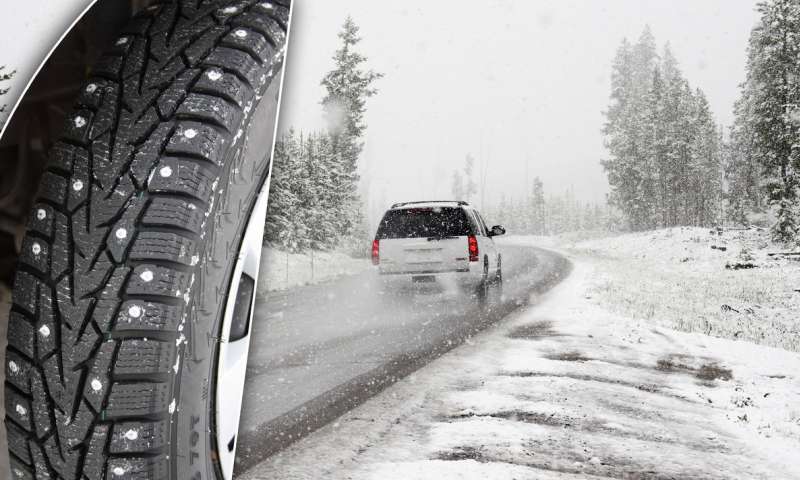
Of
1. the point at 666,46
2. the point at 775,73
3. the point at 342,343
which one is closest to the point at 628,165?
the point at 666,46

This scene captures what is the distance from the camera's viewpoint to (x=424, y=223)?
9242 millimetres

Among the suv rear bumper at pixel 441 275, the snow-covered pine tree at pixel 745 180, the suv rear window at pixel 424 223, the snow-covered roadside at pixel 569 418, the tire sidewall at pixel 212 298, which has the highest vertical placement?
the snow-covered pine tree at pixel 745 180

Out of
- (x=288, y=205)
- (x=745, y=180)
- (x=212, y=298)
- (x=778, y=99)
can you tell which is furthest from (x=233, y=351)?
(x=288, y=205)

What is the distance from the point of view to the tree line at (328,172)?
16.8 meters

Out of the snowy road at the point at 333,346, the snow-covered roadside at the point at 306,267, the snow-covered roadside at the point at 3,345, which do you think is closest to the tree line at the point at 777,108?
the snowy road at the point at 333,346

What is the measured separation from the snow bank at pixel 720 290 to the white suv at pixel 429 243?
2295 millimetres

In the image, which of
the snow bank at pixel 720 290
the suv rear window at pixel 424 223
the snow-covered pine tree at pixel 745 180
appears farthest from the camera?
the snow-covered pine tree at pixel 745 180

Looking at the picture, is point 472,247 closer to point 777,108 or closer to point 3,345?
point 777,108

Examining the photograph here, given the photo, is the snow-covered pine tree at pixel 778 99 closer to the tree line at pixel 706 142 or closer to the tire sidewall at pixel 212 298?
the tree line at pixel 706 142

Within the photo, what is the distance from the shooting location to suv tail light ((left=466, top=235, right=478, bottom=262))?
9305 mm

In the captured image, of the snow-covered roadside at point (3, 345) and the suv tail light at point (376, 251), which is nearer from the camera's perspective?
the snow-covered roadside at point (3, 345)

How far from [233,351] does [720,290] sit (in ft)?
36.9

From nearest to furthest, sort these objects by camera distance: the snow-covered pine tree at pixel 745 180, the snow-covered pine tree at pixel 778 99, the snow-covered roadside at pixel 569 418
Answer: the snow-covered roadside at pixel 569 418 < the snow-covered pine tree at pixel 778 99 < the snow-covered pine tree at pixel 745 180

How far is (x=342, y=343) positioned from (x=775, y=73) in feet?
25.8
